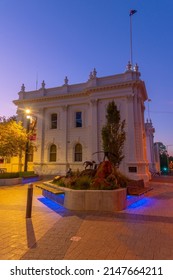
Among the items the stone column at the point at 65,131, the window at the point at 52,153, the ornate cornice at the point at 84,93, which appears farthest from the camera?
the window at the point at 52,153

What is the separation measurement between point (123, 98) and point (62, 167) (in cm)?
1200

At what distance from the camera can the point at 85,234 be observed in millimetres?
5160

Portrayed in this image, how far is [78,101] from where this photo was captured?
26.2 meters

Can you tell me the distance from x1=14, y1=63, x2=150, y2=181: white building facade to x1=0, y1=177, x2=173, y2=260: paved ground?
49.3ft

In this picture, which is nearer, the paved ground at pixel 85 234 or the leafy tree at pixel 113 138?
the paved ground at pixel 85 234

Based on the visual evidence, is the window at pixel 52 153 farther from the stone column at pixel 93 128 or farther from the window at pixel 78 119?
the stone column at pixel 93 128

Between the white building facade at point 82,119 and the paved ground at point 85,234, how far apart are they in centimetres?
1503

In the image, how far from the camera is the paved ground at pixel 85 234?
4.00m

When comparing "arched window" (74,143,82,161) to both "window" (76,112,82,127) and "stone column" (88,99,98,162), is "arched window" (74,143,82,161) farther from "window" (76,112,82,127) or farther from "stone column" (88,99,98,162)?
"window" (76,112,82,127)

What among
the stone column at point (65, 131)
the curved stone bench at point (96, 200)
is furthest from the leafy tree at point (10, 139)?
the curved stone bench at point (96, 200)

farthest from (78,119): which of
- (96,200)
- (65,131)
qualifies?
(96,200)

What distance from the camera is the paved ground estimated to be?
4.00 m

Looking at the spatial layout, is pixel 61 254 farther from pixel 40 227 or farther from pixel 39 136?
pixel 39 136

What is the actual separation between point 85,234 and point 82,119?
847 inches
